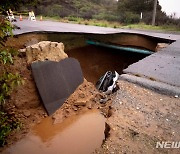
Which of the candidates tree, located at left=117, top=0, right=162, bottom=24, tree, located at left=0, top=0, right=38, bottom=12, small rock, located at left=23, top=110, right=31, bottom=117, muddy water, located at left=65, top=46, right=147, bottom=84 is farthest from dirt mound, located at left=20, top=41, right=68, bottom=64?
tree, located at left=117, top=0, right=162, bottom=24

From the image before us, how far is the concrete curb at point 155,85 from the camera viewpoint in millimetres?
3336

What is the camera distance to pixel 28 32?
24.7 feet

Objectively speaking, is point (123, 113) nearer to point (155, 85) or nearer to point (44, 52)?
point (155, 85)

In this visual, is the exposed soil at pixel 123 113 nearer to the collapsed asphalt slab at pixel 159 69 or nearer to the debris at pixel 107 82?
the collapsed asphalt slab at pixel 159 69

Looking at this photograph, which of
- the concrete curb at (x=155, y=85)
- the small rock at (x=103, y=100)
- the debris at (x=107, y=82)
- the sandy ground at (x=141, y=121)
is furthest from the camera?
the debris at (x=107, y=82)

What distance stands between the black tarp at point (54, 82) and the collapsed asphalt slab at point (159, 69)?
2225 mm

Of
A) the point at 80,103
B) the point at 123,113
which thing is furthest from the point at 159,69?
the point at 80,103

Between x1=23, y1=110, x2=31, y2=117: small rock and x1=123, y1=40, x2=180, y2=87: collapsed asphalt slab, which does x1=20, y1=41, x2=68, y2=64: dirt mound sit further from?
x1=123, y1=40, x2=180, y2=87: collapsed asphalt slab

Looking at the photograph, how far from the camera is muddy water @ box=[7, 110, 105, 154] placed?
4.37 meters

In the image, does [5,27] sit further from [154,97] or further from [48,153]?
[48,153]

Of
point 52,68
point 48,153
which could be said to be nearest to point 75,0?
point 52,68

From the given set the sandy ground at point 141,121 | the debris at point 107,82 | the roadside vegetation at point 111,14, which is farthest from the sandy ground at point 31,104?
the roadside vegetation at point 111,14

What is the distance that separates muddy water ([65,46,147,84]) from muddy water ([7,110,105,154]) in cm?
367

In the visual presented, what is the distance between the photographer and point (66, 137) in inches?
188
